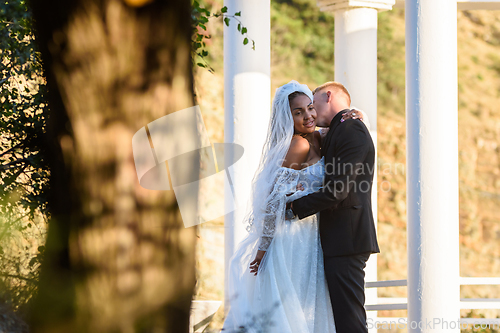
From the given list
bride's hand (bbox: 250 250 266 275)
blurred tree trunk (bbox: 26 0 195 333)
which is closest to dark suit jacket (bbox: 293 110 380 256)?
bride's hand (bbox: 250 250 266 275)

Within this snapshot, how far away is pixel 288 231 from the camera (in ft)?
19.6

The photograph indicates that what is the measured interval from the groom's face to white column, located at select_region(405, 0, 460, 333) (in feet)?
3.72

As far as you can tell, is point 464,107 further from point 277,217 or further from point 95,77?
point 95,77

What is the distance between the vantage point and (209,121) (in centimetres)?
2934

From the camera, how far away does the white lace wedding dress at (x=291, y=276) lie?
569cm

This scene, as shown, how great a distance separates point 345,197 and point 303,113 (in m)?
1.15

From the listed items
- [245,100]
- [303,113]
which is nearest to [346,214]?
[303,113]

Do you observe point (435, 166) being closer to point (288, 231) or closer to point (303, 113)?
point (303, 113)


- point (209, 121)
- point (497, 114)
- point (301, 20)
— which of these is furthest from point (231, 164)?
point (497, 114)

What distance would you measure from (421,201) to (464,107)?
28.6m

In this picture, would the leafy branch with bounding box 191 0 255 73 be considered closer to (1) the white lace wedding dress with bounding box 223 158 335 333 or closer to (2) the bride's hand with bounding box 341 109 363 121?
(2) the bride's hand with bounding box 341 109 363 121

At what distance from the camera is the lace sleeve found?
5859 mm

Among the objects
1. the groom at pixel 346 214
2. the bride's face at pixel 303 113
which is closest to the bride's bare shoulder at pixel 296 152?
the bride's face at pixel 303 113

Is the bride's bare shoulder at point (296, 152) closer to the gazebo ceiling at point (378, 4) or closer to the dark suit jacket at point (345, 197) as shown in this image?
the dark suit jacket at point (345, 197)
